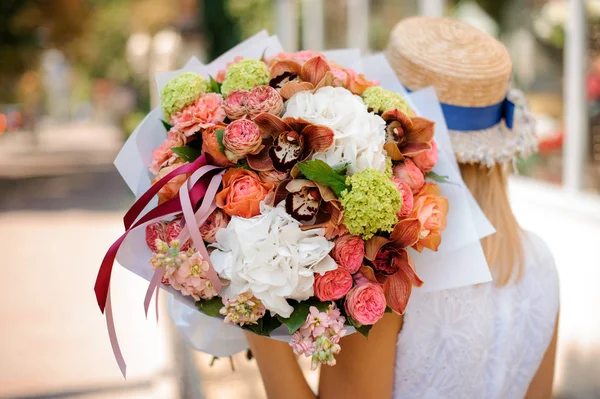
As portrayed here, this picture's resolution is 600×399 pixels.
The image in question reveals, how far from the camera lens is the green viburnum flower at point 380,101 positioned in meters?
1.46

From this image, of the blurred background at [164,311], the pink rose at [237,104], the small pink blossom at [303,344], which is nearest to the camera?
the small pink blossom at [303,344]

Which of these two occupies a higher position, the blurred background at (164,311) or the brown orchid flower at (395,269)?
the brown orchid flower at (395,269)

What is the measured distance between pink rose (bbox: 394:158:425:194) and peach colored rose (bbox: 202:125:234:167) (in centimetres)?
35

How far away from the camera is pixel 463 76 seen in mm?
1718

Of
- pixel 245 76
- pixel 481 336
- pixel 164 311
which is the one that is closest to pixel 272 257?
pixel 245 76

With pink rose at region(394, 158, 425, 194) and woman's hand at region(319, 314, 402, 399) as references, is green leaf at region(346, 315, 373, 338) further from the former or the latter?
pink rose at region(394, 158, 425, 194)

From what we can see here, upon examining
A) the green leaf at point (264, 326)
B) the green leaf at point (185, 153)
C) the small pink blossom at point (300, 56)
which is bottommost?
the green leaf at point (264, 326)

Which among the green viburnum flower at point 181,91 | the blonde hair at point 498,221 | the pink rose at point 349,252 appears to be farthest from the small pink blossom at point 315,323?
the blonde hair at point 498,221

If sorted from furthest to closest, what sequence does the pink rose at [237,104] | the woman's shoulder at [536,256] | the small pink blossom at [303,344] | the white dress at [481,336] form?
the woman's shoulder at [536,256] < the white dress at [481,336] < the pink rose at [237,104] < the small pink blossom at [303,344]

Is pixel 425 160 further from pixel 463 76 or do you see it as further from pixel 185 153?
pixel 185 153

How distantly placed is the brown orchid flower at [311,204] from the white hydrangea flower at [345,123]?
71 millimetres

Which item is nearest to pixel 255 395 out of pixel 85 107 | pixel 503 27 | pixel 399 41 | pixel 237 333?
pixel 237 333

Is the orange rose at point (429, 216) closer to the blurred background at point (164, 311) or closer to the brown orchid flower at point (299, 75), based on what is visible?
the brown orchid flower at point (299, 75)

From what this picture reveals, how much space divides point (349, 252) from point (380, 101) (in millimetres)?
353
